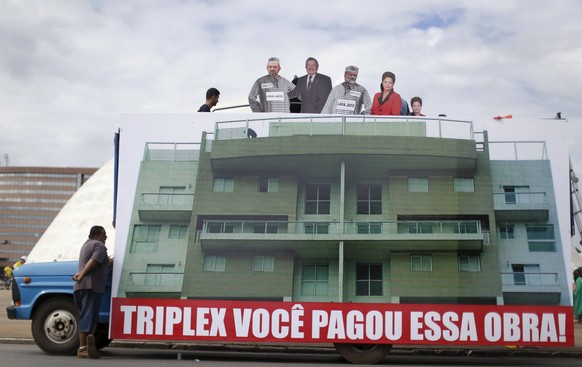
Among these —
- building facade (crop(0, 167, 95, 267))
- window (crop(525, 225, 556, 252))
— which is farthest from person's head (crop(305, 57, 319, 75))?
building facade (crop(0, 167, 95, 267))

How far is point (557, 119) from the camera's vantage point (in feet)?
28.2

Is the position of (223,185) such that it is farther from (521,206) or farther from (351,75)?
(521,206)

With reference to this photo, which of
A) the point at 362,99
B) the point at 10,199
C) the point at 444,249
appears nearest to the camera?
the point at 444,249

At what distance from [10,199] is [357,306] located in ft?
589

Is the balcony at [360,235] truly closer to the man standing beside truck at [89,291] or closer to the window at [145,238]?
the window at [145,238]

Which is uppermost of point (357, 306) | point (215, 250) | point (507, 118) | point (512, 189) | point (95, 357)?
point (507, 118)

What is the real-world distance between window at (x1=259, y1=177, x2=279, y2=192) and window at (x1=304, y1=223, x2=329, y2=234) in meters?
0.59

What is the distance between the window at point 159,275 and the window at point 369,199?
233cm

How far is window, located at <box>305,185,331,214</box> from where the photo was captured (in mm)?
8312

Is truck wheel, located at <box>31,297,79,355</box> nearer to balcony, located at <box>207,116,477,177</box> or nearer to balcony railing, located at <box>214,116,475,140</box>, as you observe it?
balcony, located at <box>207,116,477,177</box>

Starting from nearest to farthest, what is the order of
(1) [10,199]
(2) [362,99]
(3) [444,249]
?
(3) [444,249] < (2) [362,99] < (1) [10,199]

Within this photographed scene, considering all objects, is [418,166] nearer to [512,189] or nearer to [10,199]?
[512,189]

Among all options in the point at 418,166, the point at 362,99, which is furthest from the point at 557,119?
the point at 362,99

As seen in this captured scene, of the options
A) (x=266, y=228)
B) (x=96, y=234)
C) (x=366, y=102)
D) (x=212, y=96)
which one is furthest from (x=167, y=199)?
(x=366, y=102)
